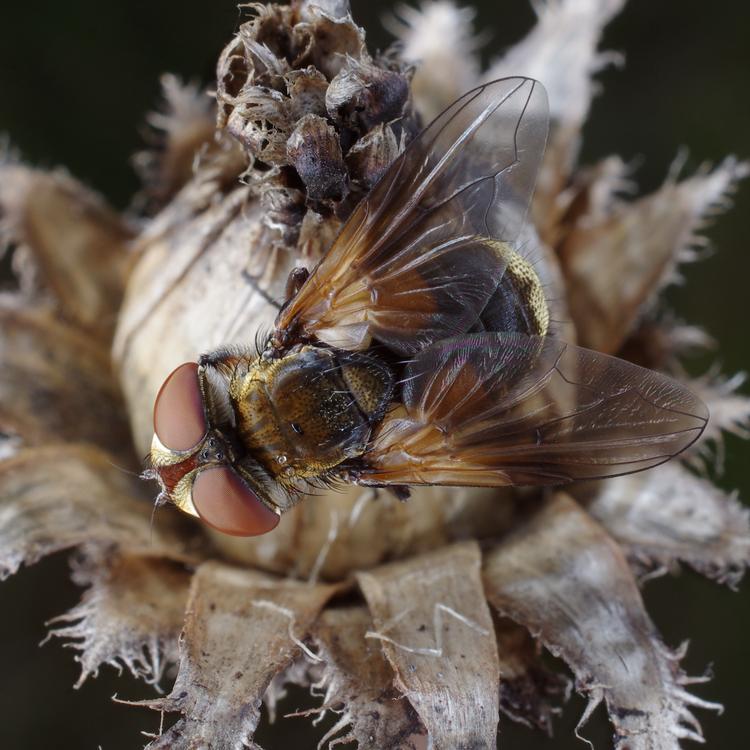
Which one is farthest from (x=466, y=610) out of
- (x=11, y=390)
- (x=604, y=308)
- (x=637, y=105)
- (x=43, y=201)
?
(x=637, y=105)

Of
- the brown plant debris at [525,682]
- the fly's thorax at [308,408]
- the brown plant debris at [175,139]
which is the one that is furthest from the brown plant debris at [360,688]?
the brown plant debris at [175,139]

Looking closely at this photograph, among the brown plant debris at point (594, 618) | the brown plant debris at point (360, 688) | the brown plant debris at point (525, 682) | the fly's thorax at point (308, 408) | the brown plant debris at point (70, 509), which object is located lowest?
the brown plant debris at point (70, 509)

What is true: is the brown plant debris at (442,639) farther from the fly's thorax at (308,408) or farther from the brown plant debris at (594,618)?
the fly's thorax at (308,408)

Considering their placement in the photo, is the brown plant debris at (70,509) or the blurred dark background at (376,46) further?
the blurred dark background at (376,46)

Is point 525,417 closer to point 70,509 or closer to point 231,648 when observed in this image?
point 231,648

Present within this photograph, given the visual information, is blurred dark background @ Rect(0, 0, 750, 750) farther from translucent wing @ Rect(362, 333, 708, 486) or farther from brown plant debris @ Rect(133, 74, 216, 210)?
translucent wing @ Rect(362, 333, 708, 486)

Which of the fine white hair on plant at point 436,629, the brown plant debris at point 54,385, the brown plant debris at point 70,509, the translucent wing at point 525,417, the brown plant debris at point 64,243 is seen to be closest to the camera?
the translucent wing at point 525,417
